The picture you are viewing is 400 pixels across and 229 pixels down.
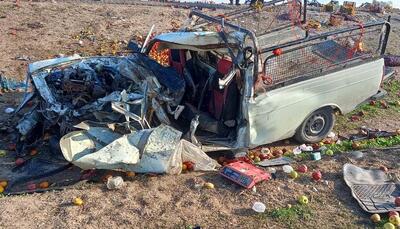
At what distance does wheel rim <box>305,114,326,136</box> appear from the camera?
23.8ft

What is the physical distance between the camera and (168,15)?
15266mm

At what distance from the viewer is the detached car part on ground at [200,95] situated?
6008mm

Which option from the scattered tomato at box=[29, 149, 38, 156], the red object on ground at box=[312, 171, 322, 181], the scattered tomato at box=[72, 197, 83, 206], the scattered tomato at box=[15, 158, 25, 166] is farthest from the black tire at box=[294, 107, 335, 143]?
the scattered tomato at box=[15, 158, 25, 166]

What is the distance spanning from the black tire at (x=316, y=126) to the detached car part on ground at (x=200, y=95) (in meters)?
0.02

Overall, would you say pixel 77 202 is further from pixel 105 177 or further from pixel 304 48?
pixel 304 48

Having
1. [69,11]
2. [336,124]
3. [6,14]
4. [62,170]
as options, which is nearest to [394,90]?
[336,124]

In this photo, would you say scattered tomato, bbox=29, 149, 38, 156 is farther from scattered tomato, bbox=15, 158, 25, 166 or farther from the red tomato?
the red tomato

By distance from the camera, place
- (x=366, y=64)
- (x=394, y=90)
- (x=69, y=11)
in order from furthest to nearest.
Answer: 1. (x=69, y=11)
2. (x=394, y=90)
3. (x=366, y=64)

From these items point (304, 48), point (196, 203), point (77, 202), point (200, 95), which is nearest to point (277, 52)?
point (304, 48)

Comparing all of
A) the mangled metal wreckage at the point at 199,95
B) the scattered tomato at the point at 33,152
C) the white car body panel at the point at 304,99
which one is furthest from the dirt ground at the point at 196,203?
the scattered tomato at the point at 33,152

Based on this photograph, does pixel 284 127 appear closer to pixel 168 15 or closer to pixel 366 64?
pixel 366 64

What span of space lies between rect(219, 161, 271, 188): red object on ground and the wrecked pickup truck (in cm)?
60

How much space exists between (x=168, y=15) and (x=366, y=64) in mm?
9189

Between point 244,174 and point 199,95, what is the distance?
1.70m
